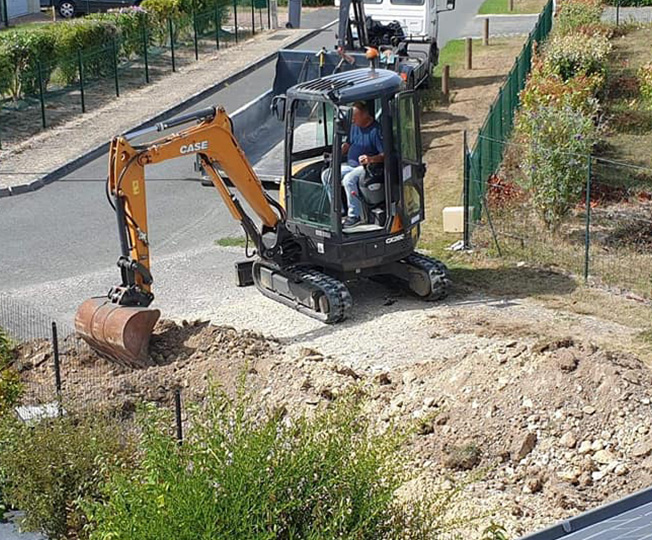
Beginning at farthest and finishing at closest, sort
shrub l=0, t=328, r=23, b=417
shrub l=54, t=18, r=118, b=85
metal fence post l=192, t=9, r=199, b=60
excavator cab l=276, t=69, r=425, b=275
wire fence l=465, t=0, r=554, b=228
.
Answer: metal fence post l=192, t=9, r=199, b=60
shrub l=54, t=18, r=118, b=85
wire fence l=465, t=0, r=554, b=228
excavator cab l=276, t=69, r=425, b=275
shrub l=0, t=328, r=23, b=417

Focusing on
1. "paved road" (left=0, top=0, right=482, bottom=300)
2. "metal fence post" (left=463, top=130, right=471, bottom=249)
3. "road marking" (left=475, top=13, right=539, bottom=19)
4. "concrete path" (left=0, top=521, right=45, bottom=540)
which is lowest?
"concrete path" (left=0, top=521, right=45, bottom=540)

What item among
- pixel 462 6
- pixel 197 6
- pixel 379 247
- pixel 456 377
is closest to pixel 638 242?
pixel 379 247

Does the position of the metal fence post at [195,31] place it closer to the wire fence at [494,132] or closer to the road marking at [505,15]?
the wire fence at [494,132]

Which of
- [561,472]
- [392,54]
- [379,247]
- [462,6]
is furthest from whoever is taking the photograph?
[462,6]

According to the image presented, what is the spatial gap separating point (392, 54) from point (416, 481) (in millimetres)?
15765

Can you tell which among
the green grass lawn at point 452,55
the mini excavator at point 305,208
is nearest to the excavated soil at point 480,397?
the mini excavator at point 305,208

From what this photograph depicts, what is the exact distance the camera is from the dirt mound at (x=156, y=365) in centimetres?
1229

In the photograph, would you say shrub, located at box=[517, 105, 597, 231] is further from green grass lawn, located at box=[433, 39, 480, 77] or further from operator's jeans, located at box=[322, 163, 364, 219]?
green grass lawn, located at box=[433, 39, 480, 77]

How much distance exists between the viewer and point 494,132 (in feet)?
69.2

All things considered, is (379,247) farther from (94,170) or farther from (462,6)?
(462,6)

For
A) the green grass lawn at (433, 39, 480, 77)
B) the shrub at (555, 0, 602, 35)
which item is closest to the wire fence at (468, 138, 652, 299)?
the green grass lawn at (433, 39, 480, 77)

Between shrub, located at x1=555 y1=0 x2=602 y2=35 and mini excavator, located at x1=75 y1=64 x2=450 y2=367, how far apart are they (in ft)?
63.8

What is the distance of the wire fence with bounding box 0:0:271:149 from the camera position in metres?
25.6

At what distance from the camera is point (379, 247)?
14.2 metres
